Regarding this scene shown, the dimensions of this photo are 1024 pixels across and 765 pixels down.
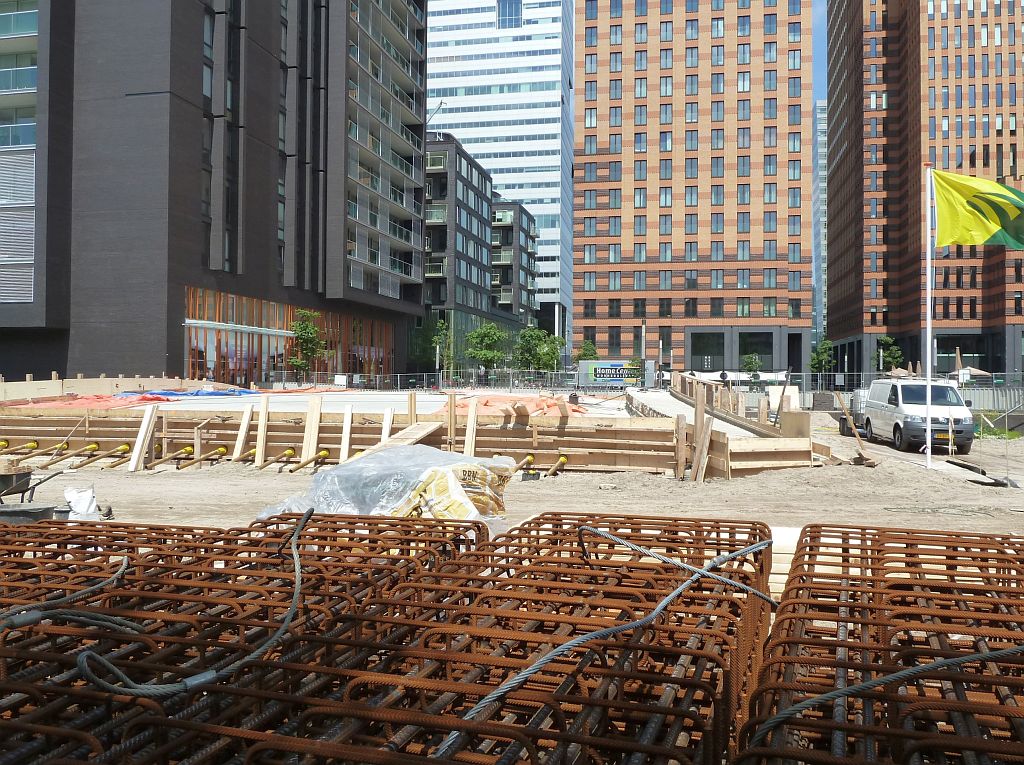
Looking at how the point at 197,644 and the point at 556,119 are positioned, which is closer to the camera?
the point at 197,644

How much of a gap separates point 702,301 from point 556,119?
74.4 m

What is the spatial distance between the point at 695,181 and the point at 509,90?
7516 centimetres

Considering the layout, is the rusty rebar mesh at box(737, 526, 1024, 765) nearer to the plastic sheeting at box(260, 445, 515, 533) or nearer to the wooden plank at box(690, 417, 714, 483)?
the plastic sheeting at box(260, 445, 515, 533)

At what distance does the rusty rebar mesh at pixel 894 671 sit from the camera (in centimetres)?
239

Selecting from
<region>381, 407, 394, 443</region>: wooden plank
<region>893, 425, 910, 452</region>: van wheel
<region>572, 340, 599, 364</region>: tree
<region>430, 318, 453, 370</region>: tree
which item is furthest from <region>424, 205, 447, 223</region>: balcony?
<region>381, 407, 394, 443</region>: wooden plank

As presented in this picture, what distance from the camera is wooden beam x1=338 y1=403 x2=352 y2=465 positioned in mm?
17438

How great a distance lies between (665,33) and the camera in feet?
286

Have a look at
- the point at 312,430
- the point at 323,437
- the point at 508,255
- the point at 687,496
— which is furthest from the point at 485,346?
the point at 687,496

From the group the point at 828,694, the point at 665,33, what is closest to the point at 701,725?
the point at 828,694

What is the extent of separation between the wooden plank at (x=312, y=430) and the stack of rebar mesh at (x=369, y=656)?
38.4ft

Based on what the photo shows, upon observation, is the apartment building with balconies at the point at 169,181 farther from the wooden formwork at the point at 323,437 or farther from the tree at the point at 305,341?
the wooden formwork at the point at 323,437

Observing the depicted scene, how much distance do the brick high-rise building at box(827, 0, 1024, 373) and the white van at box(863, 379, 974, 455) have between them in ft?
245

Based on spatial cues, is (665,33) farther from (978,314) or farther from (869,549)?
(869,549)

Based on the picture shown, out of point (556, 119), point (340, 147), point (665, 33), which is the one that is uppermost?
point (556, 119)
